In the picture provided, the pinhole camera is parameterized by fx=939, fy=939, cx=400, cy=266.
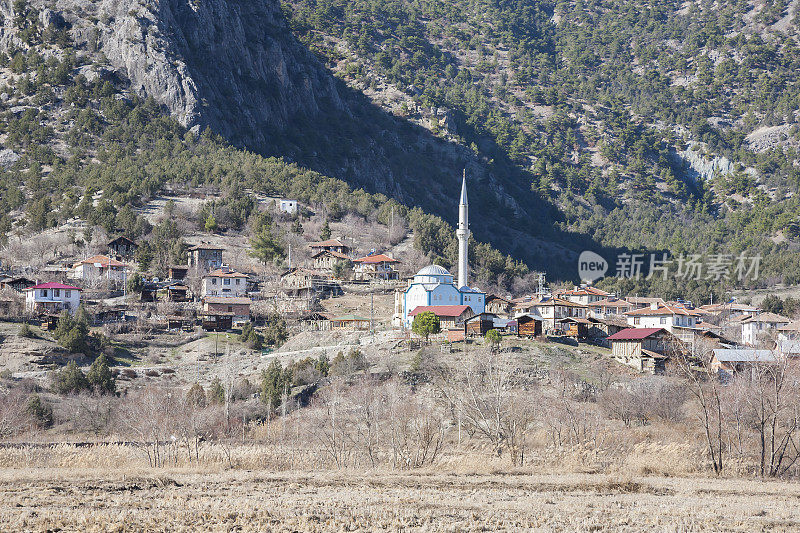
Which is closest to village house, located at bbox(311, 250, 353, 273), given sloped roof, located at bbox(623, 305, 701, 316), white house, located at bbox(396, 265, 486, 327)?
white house, located at bbox(396, 265, 486, 327)

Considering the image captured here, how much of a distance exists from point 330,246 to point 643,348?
4690cm

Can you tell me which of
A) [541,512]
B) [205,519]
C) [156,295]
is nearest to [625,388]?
[541,512]

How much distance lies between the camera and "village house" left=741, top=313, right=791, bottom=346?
8128 cm

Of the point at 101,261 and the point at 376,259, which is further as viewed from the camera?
the point at 376,259

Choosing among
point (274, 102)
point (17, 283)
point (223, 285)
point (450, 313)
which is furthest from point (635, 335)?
Result: point (274, 102)

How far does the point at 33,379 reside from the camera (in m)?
58.9

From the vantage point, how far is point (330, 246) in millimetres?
103438

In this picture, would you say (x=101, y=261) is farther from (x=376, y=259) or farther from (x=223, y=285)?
(x=376, y=259)

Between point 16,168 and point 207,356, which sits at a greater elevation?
point 16,168

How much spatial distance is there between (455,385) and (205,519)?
1368 inches

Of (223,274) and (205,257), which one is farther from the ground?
(205,257)

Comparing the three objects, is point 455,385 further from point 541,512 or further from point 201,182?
point 201,182

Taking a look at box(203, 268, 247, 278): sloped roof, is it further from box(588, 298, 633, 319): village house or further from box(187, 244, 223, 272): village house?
box(588, 298, 633, 319): village house

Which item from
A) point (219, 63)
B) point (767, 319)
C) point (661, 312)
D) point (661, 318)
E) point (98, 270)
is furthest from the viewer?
point (219, 63)
